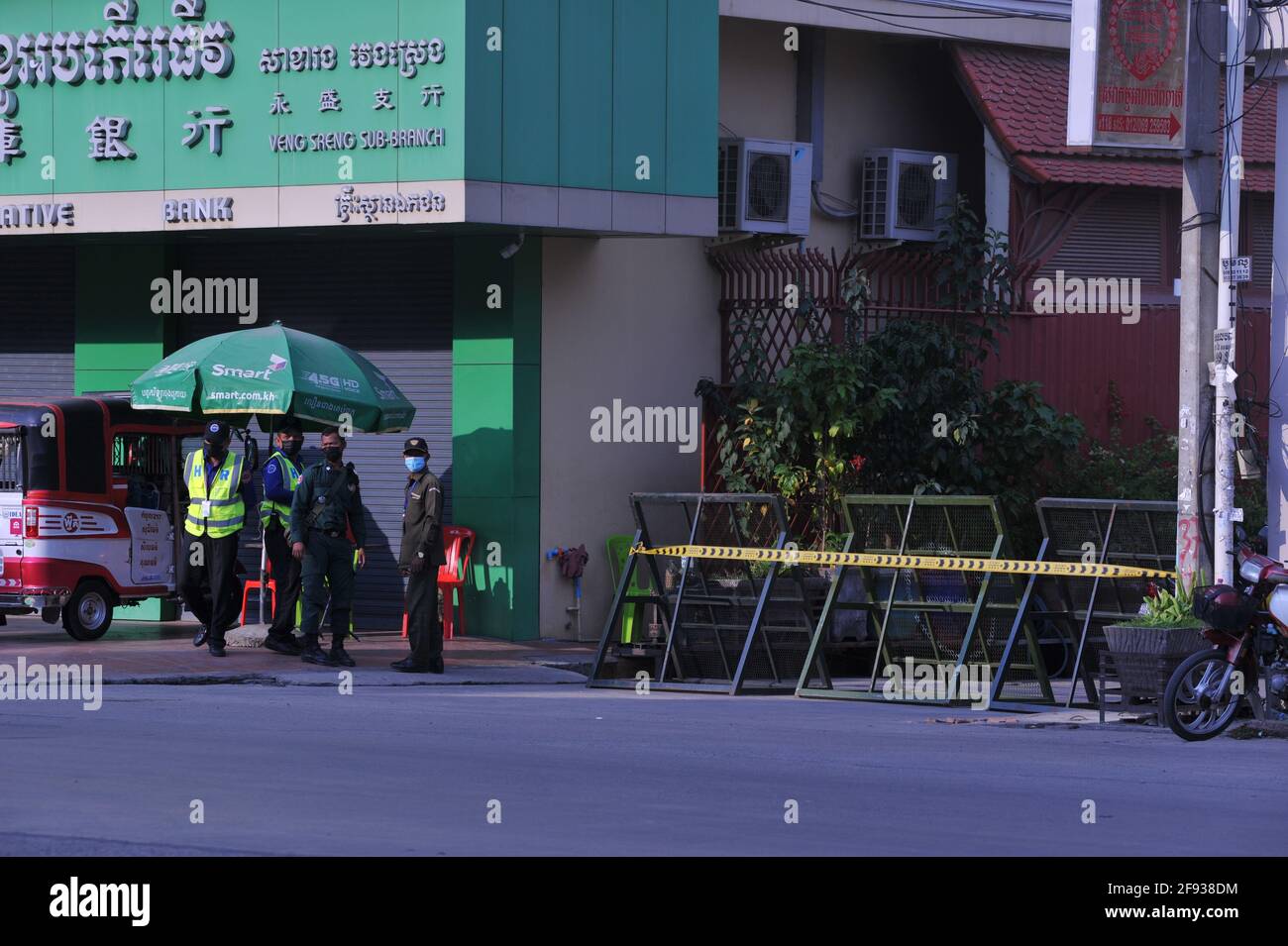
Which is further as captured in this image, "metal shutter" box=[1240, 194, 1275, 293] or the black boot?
"metal shutter" box=[1240, 194, 1275, 293]

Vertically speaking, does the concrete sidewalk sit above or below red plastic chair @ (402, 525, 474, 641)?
below

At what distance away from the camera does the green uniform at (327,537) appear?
657 inches

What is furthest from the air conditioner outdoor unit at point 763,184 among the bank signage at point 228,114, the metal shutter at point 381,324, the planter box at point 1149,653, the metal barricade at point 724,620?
the planter box at point 1149,653

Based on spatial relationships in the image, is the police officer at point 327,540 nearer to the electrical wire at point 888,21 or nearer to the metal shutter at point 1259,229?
the electrical wire at point 888,21

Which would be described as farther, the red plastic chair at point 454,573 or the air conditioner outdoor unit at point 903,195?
the air conditioner outdoor unit at point 903,195

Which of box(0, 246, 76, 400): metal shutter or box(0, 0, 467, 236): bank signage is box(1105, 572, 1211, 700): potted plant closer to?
box(0, 0, 467, 236): bank signage

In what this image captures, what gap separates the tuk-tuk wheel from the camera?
18234 mm

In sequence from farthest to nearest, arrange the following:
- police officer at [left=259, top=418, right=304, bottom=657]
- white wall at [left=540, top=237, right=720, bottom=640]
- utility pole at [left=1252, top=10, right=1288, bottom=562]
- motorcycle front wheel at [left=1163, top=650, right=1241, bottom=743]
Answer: white wall at [left=540, top=237, right=720, bottom=640] → police officer at [left=259, top=418, right=304, bottom=657] → utility pole at [left=1252, top=10, right=1288, bottom=562] → motorcycle front wheel at [left=1163, top=650, right=1241, bottom=743]

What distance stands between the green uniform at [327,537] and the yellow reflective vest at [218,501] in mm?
669

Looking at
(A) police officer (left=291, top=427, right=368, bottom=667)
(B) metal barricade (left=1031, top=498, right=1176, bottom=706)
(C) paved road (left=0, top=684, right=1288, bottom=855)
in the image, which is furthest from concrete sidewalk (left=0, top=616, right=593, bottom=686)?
(B) metal barricade (left=1031, top=498, right=1176, bottom=706)

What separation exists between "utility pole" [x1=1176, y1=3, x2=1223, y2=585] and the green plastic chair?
224 inches

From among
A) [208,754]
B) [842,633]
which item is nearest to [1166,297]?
[842,633]

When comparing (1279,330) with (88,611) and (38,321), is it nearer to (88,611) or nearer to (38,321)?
(88,611)

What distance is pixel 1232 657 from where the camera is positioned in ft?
41.3
